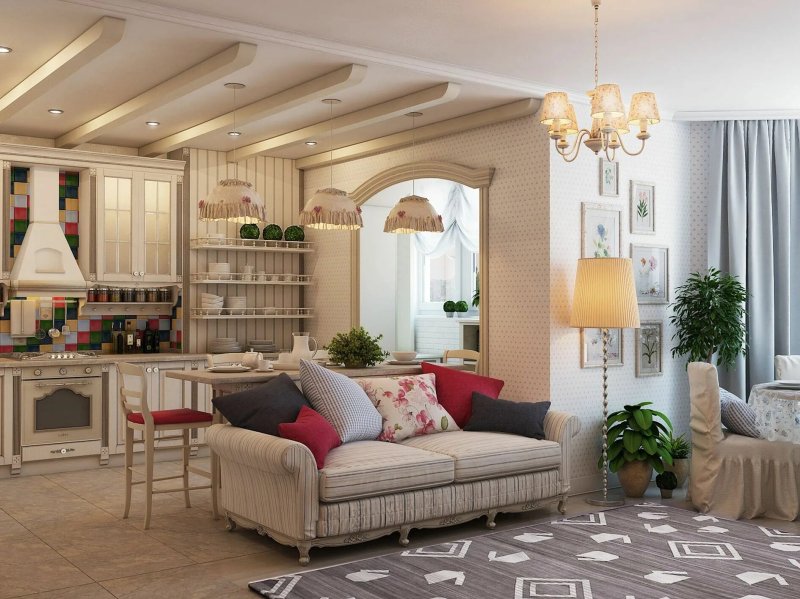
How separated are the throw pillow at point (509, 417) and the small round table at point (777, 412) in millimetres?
1327

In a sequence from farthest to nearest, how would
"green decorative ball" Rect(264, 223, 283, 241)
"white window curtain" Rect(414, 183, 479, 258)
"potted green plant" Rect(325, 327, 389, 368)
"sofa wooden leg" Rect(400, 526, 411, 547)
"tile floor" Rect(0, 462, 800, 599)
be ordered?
1. "white window curtain" Rect(414, 183, 479, 258)
2. "green decorative ball" Rect(264, 223, 283, 241)
3. "potted green plant" Rect(325, 327, 389, 368)
4. "sofa wooden leg" Rect(400, 526, 411, 547)
5. "tile floor" Rect(0, 462, 800, 599)

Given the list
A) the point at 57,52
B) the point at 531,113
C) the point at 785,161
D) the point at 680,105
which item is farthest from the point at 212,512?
the point at 785,161

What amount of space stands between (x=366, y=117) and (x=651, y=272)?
2416 mm

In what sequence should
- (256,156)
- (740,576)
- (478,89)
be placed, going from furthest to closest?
(256,156) < (478,89) < (740,576)

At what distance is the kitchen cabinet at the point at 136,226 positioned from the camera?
7.37m

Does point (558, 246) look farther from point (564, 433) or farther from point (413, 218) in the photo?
point (564, 433)

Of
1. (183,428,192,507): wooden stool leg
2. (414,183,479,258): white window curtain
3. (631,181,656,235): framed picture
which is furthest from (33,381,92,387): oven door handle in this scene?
(631,181,656,235): framed picture

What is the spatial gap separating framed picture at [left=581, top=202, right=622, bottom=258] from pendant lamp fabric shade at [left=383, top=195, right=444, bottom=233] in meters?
1.01

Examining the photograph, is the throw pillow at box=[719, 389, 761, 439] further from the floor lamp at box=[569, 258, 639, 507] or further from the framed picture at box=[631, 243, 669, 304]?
the framed picture at box=[631, 243, 669, 304]

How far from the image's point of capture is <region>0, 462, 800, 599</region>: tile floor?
4039 millimetres

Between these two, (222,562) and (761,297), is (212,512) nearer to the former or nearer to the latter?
(222,562)

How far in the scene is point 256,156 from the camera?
816 cm

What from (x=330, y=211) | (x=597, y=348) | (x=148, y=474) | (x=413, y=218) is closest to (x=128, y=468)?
(x=148, y=474)

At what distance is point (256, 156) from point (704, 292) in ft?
13.9
